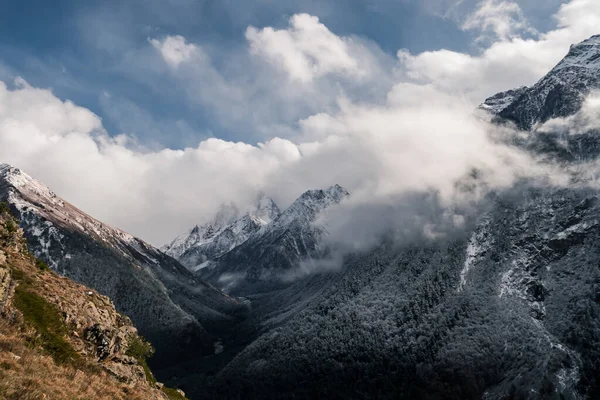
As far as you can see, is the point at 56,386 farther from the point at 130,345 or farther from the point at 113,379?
the point at 130,345

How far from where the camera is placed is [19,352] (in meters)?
32.6

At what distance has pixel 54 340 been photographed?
39.9 meters

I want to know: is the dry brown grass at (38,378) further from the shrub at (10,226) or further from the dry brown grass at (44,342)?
the shrub at (10,226)

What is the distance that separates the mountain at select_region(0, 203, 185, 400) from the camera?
2998cm

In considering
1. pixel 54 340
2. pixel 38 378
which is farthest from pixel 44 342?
pixel 38 378

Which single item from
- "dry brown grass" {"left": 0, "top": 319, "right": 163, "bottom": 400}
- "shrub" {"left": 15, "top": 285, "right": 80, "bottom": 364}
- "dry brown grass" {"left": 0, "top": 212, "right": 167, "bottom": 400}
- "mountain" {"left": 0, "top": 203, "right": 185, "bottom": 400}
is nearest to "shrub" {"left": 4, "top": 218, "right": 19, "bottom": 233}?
"mountain" {"left": 0, "top": 203, "right": 185, "bottom": 400}

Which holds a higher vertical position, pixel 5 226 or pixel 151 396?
pixel 5 226

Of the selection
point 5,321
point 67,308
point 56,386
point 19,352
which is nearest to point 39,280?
point 67,308

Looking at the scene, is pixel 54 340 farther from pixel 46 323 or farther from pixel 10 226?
pixel 10 226

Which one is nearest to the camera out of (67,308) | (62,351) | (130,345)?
(62,351)

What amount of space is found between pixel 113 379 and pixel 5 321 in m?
11.8

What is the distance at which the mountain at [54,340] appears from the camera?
30.0m

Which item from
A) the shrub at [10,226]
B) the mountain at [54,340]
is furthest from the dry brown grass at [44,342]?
the shrub at [10,226]

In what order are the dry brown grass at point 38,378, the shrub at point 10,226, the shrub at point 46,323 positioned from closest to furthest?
the dry brown grass at point 38,378 → the shrub at point 46,323 → the shrub at point 10,226
